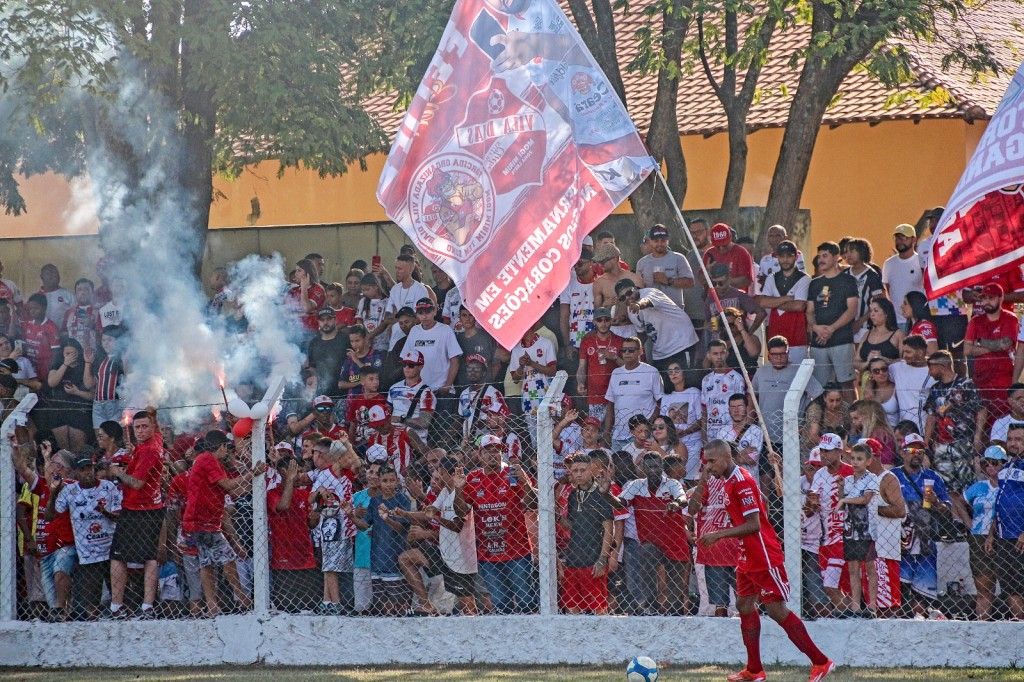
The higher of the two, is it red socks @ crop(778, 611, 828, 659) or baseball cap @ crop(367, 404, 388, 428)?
baseball cap @ crop(367, 404, 388, 428)

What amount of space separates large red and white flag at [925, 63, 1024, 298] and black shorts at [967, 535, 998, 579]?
2218mm

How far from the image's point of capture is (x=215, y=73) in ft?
49.9

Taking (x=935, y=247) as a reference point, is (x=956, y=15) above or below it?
above

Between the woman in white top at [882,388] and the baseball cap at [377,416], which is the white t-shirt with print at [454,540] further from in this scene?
the woman in white top at [882,388]

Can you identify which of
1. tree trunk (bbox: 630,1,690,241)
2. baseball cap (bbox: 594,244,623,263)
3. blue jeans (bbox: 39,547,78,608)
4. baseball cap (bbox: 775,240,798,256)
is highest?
tree trunk (bbox: 630,1,690,241)

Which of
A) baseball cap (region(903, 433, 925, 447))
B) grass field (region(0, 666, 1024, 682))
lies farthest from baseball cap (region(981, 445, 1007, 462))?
grass field (region(0, 666, 1024, 682))

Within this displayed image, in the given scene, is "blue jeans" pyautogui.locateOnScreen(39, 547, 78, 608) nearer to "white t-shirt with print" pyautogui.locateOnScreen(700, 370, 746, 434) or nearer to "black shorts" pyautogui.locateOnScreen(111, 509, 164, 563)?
"black shorts" pyautogui.locateOnScreen(111, 509, 164, 563)

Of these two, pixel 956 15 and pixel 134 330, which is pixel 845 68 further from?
pixel 134 330

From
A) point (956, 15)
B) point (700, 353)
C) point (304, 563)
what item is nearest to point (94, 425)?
point (304, 563)

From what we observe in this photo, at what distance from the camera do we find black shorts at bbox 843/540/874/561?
10547mm

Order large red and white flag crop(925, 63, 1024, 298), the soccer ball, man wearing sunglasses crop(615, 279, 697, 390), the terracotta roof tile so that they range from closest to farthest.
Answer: large red and white flag crop(925, 63, 1024, 298) → the soccer ball → man wearing sunglasses crop(615, 279, 697, 390) → the terracotta roof tile

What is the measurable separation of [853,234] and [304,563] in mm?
13146

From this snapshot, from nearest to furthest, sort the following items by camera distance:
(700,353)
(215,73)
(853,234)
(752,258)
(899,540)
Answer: (899,540) < (700,353) < (752,258) < (215,73) < (853,234)

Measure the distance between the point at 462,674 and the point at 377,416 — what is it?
254cm
